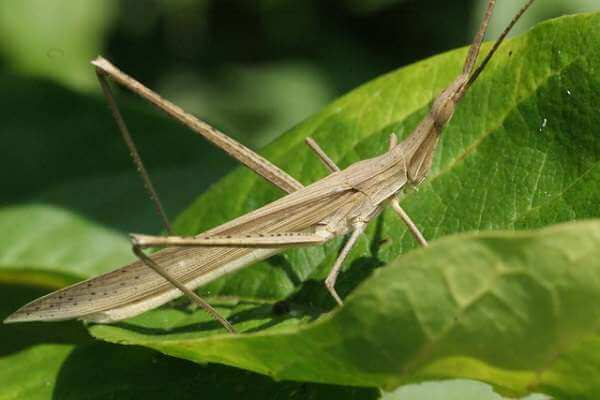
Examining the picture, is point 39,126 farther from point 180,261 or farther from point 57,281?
point 180,261

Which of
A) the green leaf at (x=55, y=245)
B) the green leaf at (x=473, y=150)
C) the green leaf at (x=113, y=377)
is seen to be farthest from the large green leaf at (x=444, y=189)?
the green leaf at (x=55, y=245)

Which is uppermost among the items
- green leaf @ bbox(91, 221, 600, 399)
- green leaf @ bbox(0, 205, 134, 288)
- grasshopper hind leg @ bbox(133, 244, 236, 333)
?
green leaf @ bbox(0, 205, 134, 288)

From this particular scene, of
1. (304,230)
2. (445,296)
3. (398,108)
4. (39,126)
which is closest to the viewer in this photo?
(445,296)

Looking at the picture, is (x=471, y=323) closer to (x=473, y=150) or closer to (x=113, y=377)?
(x=473, y=150)

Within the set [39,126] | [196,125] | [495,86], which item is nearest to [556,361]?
[495,86]

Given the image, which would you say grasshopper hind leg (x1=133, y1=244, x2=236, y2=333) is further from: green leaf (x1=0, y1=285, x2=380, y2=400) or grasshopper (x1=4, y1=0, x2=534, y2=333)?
green leaf (x1=0, y1=285, x2=380, y2=400)

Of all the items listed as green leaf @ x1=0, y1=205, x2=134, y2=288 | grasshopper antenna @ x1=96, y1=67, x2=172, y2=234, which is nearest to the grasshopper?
grasshopper antenna @ x1=96, y1=67, x2=172, y2=234

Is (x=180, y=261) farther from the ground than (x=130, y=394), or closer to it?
farther from the ground
